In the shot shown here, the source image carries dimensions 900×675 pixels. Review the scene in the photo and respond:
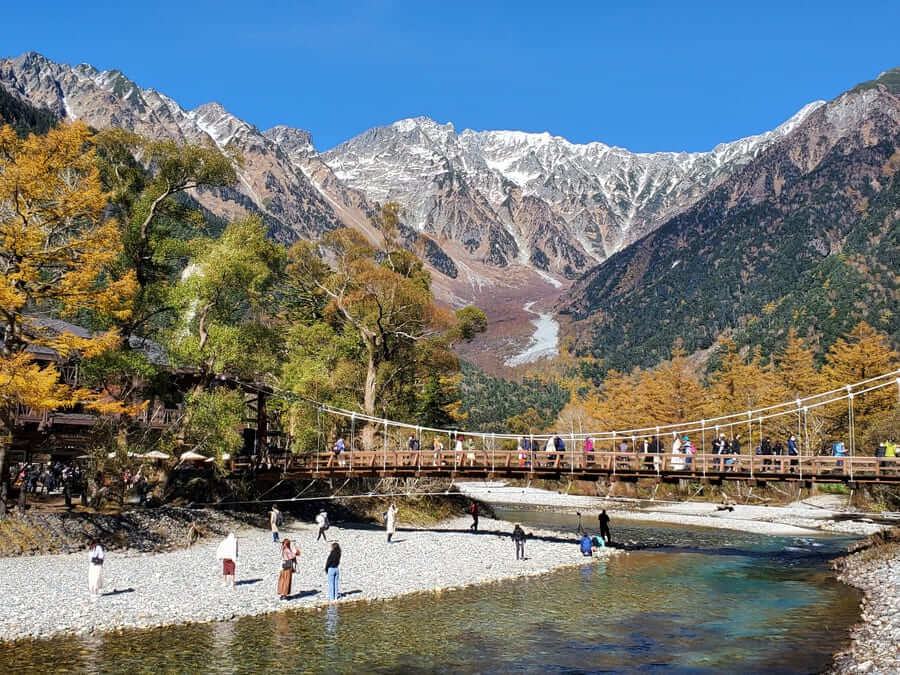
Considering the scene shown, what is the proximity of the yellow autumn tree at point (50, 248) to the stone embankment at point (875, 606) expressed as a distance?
78.7 ft

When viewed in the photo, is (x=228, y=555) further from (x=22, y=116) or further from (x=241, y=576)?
(x=22, y=116)

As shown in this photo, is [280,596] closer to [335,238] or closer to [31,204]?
[31,204]

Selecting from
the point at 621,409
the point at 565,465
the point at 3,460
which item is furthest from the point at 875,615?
the point at 621,409

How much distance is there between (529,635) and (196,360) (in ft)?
68.8

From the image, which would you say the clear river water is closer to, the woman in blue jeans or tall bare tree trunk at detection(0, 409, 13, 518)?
the woman in blue jeans

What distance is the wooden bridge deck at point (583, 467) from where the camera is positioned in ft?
101

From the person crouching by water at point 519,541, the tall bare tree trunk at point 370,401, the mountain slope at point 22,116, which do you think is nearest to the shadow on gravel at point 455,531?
the tall bare tree trunk at point 370,401

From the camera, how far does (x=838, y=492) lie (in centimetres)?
5938

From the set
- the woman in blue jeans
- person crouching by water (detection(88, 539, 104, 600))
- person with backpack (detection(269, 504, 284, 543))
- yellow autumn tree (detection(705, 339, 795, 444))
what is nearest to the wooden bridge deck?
person with backpack (detection(269, 504, 284, 543))

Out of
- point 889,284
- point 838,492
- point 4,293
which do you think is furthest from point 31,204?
point 889,284

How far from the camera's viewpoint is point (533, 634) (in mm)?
19875

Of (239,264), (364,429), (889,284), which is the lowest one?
(364,429)

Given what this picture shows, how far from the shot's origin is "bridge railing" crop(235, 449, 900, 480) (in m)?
31.0

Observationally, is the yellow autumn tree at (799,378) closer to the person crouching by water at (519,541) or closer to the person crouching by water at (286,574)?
the person crouching by water at (519,541)
